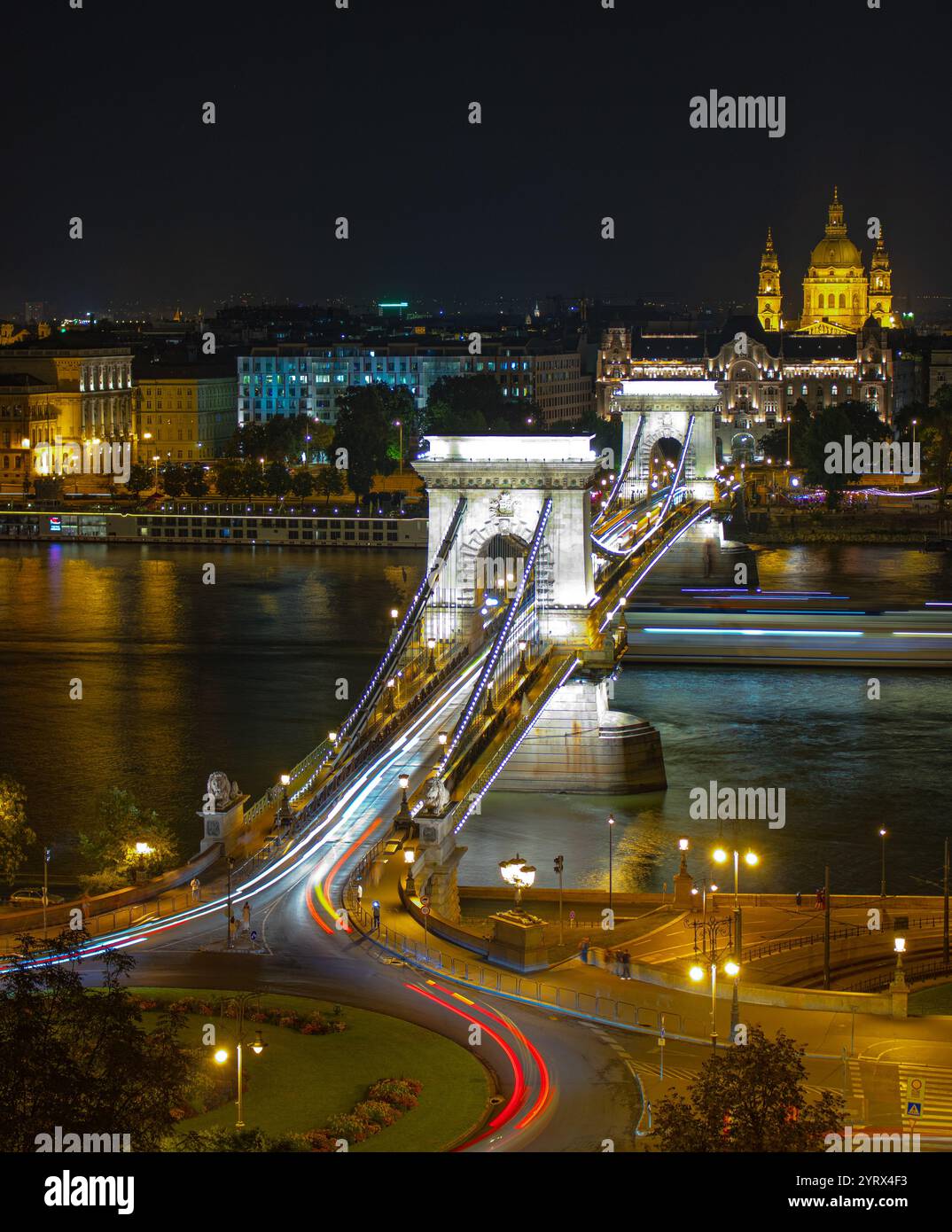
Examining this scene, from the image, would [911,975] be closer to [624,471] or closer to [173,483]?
[624,471]

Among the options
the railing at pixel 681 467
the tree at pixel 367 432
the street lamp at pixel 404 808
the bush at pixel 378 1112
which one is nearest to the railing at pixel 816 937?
the street lamp at pixel 404 808

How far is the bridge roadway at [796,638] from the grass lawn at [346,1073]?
87.3 feet

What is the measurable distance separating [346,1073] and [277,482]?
59018 mm

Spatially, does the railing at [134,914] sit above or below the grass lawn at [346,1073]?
above

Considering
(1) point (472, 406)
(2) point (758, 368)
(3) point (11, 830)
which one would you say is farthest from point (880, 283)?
(3) point (11, 830)

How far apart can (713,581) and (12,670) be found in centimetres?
2085

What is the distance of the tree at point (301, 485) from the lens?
71.6m

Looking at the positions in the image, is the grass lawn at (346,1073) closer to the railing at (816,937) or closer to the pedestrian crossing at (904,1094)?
the pedestrian crossing at (904,1094)

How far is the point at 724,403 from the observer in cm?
8575

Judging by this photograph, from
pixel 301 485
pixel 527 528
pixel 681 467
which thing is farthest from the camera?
pixel 301 485

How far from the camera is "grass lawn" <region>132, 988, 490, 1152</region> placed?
41.3ft

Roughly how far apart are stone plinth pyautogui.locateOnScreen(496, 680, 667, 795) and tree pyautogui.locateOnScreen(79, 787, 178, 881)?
6244 mm

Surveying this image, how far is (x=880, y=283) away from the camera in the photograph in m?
107
